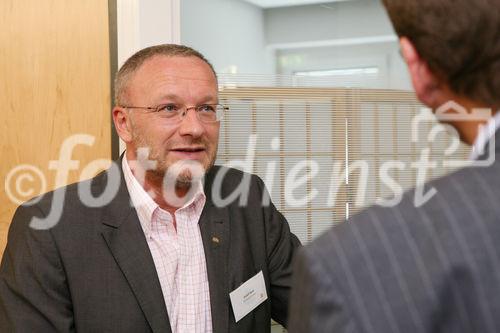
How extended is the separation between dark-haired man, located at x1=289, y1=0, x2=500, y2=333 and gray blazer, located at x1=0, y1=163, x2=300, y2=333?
92 cm

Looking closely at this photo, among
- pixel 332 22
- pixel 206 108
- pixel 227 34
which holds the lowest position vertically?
pixel 206 108

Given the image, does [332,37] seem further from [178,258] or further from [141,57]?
[178,258]

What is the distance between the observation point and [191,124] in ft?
5.23

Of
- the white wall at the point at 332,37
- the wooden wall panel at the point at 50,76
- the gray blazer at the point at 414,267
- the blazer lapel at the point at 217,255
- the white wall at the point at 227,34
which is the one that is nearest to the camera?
the gray blazer at the point at 414,267

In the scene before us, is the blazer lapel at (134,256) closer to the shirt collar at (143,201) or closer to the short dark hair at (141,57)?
the shirt collar at (143,201)

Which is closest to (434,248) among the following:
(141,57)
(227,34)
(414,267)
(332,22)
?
(414,267)

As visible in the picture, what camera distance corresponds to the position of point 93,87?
2.08 metres

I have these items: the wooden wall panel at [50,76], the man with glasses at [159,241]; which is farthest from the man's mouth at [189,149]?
the wooden wall panel at [50,76]

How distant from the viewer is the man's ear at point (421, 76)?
661 millimetres

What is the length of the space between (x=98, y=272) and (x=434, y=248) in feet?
3.50

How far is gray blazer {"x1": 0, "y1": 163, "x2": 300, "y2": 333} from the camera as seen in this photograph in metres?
1.45

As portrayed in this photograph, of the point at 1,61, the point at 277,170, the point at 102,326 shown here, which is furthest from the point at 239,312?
the point at 1,61

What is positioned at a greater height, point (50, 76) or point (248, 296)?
point (50, 76)

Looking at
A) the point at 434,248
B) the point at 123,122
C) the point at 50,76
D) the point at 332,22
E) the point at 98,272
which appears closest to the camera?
the point at 434,248
